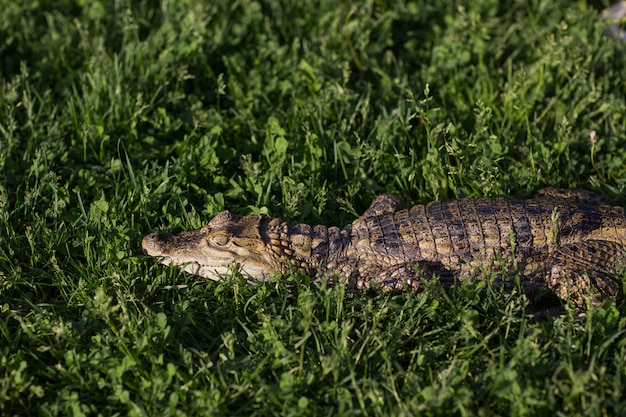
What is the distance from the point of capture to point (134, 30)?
616 centimetres

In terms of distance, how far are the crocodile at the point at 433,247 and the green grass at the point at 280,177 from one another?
0.52 feet

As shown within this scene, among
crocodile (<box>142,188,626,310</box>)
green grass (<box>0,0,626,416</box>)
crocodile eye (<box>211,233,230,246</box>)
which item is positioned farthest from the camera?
crocodile eye (<box>211,233,230,246</box>)

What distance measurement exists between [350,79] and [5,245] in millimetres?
3084

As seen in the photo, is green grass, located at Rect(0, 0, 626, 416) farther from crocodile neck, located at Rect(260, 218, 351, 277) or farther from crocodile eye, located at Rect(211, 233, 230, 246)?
crocodile eye, located at Rect(211, 233, 230, 246)

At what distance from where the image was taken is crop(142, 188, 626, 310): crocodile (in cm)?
433

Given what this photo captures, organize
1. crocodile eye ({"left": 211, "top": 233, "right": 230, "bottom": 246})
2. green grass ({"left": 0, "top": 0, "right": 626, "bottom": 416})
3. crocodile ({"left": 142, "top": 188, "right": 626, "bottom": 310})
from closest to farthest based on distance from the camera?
green grass ({"left": 0, "top": 0, "right": 626, "bottom": 416})
crocodile ({"left": 142, "top": 188, "right": 626, "bottom": 310})
crocodile eye ({"left": 211, "top": 233, "right": 230, "bottom": 246})

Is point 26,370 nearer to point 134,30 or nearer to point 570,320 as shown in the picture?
point 570,320

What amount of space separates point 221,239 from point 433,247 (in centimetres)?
131

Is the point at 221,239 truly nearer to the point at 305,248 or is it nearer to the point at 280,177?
the point at 305,248

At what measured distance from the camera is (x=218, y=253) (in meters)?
4.41

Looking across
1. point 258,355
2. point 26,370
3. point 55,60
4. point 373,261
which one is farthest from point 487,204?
point 55,60

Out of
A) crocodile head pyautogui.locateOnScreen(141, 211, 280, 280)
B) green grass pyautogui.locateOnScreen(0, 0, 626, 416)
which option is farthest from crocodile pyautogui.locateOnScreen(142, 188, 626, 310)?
green grass pyautogui.locateOnScreen(0, 0, 626, 416)

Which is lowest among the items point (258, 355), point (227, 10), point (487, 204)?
point (258, 355)

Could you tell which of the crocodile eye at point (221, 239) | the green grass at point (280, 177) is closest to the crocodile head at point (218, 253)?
the crocodile eye at point (221, 239)
